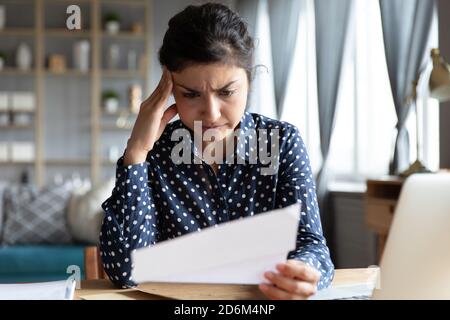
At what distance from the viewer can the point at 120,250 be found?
0.77 meters

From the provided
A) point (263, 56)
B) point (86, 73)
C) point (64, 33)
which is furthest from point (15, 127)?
point (263, 56)

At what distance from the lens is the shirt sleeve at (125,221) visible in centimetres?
74

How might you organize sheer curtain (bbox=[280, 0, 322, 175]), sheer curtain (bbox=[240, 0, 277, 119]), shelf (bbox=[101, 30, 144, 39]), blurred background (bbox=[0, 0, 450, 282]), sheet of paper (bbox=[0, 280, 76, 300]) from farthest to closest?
shelf (bbox=[101, 30, 144, 39]) < sheer curtain (bbox=[240, 0, 277, 119]) < sheer curtain (bbox=[280, 0, 322, 175]) < blurred background (bbox=[0, 0, 450, 282]) < sheet of paper (bbox=[0, 280, 76, 300])

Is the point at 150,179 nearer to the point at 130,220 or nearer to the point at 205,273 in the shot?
the point at 130,220

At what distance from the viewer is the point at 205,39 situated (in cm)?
74

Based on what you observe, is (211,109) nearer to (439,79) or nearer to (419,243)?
(419,243)

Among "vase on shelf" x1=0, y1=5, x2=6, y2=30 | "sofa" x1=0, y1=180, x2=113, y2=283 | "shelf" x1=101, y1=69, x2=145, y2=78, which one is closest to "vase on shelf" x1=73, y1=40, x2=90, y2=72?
"shelf" x1=101, y1=69, x2=145, y2=78

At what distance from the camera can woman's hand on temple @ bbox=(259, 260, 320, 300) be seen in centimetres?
46

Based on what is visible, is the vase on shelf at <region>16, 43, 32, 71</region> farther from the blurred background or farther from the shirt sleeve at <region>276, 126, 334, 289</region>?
the shirt sleeve at <region>276, 126, 334, 289</region>

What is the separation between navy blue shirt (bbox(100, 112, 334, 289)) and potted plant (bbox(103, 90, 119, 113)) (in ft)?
13.6

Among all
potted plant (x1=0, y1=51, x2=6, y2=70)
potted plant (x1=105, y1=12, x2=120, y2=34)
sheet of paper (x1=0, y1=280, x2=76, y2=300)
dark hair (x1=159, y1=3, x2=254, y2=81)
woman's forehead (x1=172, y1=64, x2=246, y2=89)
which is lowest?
sheet of paper (x1=0, y1=280, x2=76, y2=300)

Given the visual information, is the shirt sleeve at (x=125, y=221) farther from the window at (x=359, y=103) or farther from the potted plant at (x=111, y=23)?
the potted plant at (x=111, y=23)

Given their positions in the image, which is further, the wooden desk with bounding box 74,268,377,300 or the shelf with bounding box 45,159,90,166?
the shelf with bounding box 45,159,90,166

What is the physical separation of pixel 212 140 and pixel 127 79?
175 inches
